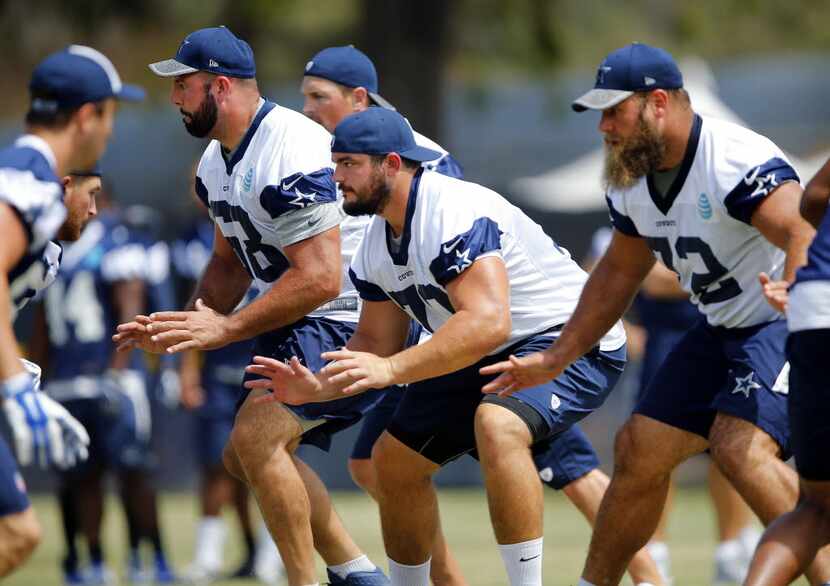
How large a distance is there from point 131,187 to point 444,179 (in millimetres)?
13105

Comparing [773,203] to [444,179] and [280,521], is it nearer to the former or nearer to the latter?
[444,179]

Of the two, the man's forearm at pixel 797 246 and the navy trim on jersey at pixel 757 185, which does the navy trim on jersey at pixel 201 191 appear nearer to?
the navy trim on jersey at pixel 757 185

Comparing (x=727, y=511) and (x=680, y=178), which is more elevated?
(x=680, y=178)

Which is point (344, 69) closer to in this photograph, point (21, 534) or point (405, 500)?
point (405, 500)

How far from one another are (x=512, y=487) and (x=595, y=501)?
1.20 m

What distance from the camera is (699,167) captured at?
6484 mm

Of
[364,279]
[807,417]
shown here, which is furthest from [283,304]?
[807,417]

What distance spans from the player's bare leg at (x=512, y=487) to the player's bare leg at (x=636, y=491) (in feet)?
1.10

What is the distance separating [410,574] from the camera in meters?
6.98

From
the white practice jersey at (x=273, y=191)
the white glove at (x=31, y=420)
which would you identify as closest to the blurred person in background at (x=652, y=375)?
the white practice jersey at (x=273, y=191)

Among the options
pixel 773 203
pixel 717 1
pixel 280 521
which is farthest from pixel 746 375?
pixel 717 1

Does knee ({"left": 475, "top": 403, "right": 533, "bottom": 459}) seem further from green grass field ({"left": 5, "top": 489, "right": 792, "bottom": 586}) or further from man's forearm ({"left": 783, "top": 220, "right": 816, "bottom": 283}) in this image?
green grass field ({"left": 5, "top": 489, "right": 792, "bottom": 586})

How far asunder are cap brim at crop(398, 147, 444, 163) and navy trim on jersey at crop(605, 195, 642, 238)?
76 cm

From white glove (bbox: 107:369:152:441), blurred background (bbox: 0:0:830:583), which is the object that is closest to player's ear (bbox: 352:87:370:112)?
white glove (bbox: 107:369:152:441)
